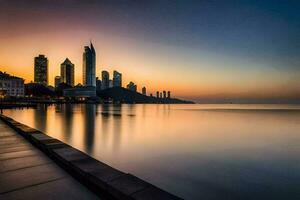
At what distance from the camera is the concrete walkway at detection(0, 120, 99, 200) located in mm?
4602

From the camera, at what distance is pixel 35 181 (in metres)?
5.24

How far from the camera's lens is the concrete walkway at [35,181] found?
4602 mm

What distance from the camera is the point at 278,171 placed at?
12438mm

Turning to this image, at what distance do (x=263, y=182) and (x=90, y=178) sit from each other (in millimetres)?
9596

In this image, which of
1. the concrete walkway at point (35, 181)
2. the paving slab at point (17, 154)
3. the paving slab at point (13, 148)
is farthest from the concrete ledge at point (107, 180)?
the paving slab at point (13, 148)

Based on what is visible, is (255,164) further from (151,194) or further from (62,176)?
(62,176)

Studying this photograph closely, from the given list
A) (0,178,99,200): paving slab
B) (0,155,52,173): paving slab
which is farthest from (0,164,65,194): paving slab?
(0,155,52,173): paving slab

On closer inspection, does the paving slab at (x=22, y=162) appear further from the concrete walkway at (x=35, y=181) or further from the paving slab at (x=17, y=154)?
the paving slab at (x=17, y=154)

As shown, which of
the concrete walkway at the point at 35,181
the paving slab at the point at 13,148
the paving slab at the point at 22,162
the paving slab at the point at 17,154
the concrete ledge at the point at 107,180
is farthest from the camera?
the paving slab at the point at 13,148

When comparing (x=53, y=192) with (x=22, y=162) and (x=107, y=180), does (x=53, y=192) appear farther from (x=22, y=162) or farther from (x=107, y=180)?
(x=22, y=162)

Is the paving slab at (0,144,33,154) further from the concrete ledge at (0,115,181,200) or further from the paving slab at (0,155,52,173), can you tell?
the concrete ledge at (0,115,181,200)

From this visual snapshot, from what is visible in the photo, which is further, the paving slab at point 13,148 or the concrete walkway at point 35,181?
the paving slab at point 13,148

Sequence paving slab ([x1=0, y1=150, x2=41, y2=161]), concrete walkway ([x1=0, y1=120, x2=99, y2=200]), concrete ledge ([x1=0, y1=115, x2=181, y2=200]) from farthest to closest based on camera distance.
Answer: paving slab ([x1=0, y1=150, x2=41, y2=161]) < concrete walkway ([x1=0, y1=120, x2=99, y2=200]) < concrete ledge ([x1=0, y1=115, x2=181, y2=200])

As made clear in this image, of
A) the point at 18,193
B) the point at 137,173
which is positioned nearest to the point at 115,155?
the point at 137,173
